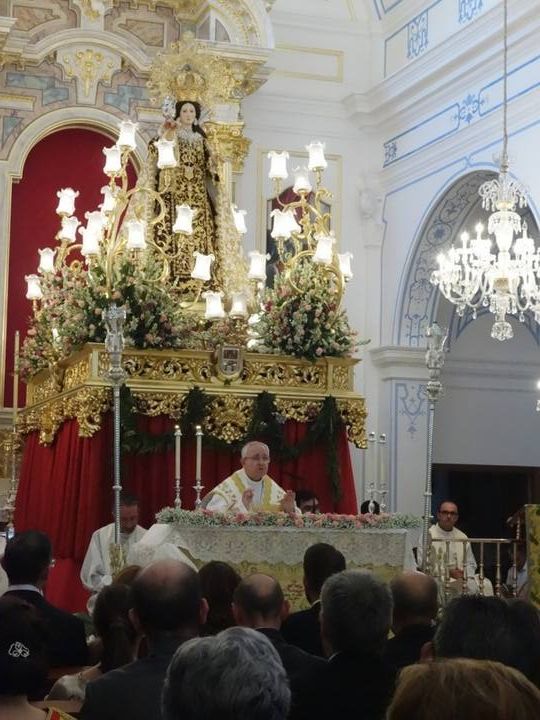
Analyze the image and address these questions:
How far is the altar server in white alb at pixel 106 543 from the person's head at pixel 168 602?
205 inches

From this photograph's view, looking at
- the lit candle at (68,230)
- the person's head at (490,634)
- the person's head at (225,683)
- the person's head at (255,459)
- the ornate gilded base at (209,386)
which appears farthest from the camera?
the lit candle at (68,230)

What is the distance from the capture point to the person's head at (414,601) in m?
4.82

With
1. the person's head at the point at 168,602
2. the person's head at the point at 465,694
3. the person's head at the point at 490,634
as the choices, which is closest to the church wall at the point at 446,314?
the person's head at the point at 168,602

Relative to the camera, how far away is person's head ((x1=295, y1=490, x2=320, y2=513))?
10414 millimetres

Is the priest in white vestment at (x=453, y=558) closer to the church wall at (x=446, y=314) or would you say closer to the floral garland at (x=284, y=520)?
the floral garland at (x=284, y=520)

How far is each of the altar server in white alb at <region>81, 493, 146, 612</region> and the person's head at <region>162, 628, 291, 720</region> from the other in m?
6.49

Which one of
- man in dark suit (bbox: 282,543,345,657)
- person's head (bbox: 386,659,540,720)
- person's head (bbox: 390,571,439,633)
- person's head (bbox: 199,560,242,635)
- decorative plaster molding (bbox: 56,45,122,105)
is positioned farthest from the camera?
decorative plaster molding (bbox: 56,45,122,105)

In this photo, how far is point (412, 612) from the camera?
190 inches

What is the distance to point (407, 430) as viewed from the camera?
15.7m

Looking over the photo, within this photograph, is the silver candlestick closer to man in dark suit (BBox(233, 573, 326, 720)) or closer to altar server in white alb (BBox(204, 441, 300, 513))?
altar server in white alb (BBox(204, 441, 300, 513))

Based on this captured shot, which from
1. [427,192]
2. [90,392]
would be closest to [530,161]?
[427,192]

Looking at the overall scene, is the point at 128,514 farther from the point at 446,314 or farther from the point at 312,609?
the point at 446,314

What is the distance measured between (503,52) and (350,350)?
138 inches

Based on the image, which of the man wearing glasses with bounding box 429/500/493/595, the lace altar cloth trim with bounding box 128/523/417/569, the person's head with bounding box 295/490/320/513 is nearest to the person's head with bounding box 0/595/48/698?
the lace altar cloth trim with bounding box 128/523/417/569
